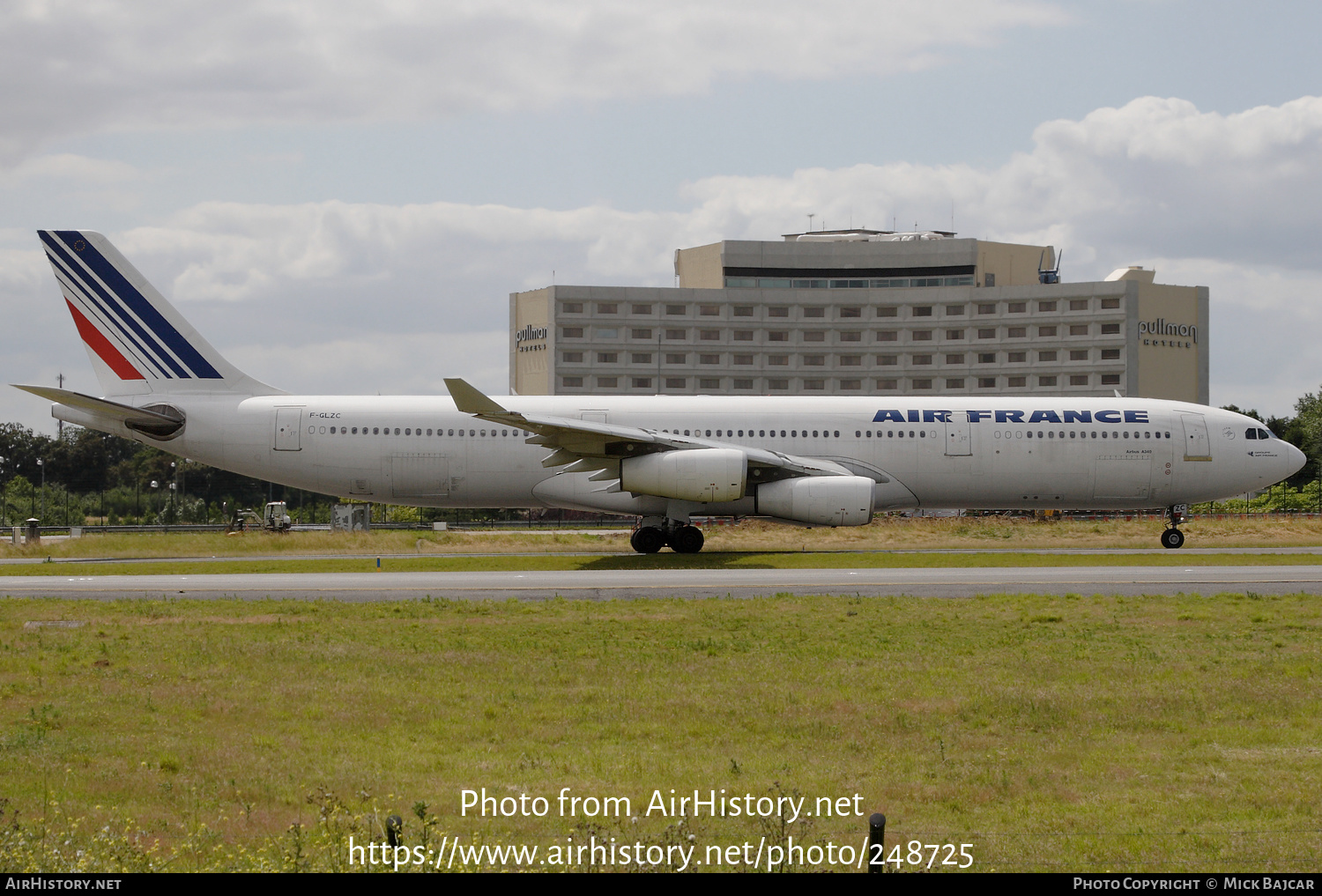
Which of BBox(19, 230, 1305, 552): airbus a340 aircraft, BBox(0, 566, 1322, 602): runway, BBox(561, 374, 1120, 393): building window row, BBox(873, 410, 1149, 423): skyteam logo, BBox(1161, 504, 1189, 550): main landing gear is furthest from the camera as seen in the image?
BBox(561, 374, 1120, 393): building window row

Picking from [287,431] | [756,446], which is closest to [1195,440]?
[756,446]

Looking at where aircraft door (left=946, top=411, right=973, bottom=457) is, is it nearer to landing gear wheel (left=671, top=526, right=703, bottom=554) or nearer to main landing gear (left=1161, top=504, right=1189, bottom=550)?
main landing gear (left=1161, top=504, right=1189, bottom=550)

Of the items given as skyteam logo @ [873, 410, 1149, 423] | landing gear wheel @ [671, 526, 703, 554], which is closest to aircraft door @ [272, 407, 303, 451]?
landing gear wheel @ [671, 526, 703, 554]

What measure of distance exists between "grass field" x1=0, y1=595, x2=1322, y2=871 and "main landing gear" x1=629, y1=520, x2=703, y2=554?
12.4m

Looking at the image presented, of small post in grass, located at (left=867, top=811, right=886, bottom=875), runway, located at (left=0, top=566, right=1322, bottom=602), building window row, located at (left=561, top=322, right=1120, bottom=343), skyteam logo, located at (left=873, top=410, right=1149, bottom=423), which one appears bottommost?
runway, located at (left=0, top=566, right=1322, bottom=602)

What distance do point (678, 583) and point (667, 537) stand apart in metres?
7.62

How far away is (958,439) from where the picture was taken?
104ft

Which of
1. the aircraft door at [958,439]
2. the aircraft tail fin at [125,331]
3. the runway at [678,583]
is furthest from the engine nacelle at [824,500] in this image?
the aircraft tail fin at [125,331]

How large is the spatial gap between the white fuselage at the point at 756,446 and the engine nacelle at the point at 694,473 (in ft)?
8.34

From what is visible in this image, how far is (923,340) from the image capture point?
114m

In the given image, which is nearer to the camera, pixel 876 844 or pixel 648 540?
pixel 876 844

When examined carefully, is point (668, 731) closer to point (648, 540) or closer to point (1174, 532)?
point (648, 540)

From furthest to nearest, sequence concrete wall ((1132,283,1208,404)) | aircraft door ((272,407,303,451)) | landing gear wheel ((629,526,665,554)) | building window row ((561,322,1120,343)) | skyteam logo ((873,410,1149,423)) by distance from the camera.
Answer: building window row ((561,322,1120,343)) < concrete wall ((1132,283,1208,404)) < skyteam logo ((873,410,1149,423)) < aircraft door ((272,407,303,451)) < landing gear wheel ((629,526,665,554))

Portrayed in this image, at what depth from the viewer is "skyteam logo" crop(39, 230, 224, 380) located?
32062 mm
